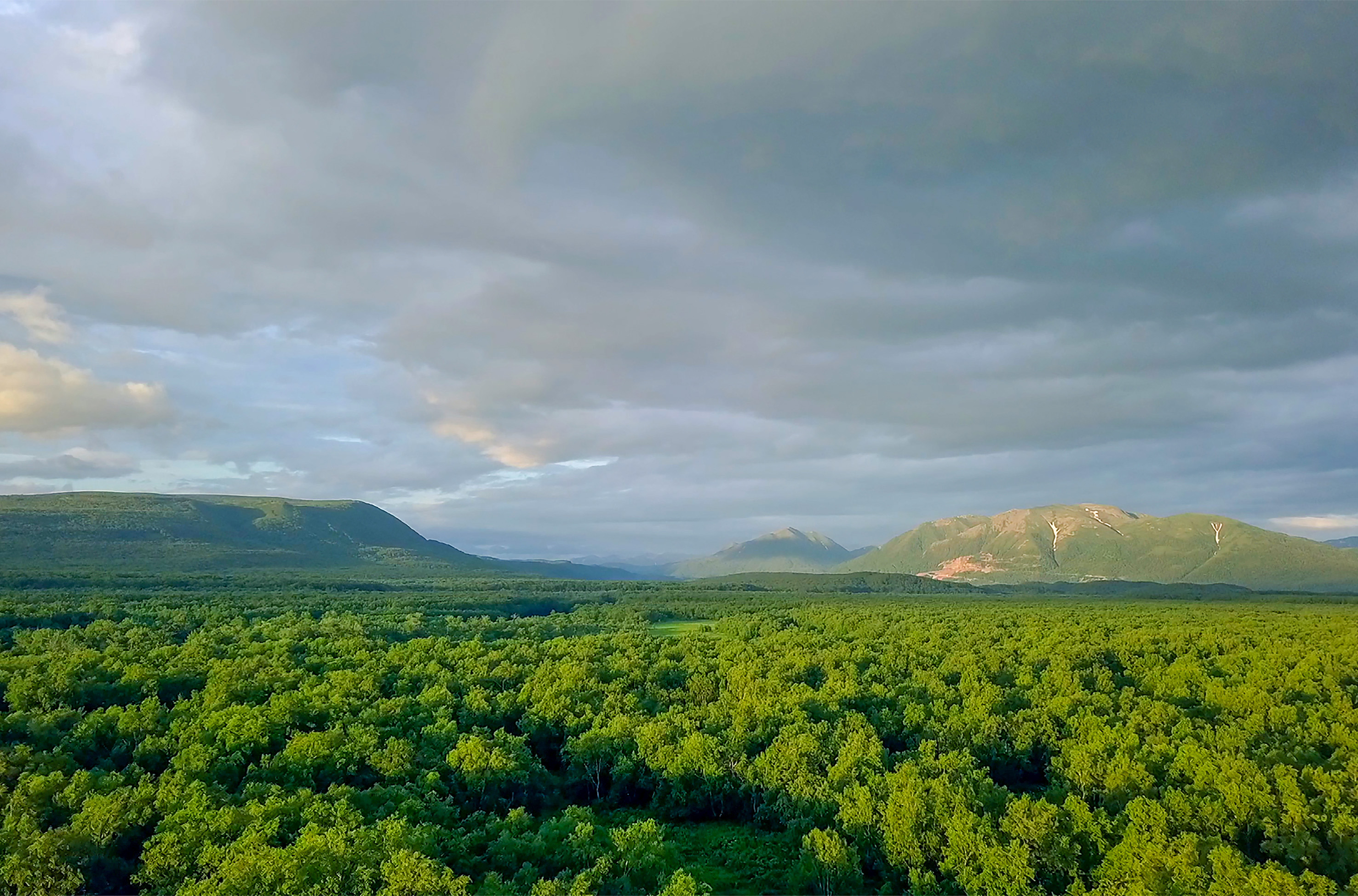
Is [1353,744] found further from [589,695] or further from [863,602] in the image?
[863,602]

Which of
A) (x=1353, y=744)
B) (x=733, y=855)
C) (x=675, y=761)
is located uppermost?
(x=1353, y=744)

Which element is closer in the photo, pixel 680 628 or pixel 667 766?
pixel 667 766

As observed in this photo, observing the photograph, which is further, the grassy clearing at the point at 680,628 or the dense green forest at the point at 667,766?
the grassy clearing at the point at 680,628

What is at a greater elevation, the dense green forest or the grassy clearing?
the dense green forest

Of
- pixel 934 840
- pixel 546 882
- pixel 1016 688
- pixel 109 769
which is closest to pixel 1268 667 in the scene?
pixel 1016 688

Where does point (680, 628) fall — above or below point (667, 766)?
below

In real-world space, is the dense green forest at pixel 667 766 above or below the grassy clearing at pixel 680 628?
above

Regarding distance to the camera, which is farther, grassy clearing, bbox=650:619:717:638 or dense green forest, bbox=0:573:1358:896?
grassy clearing, bbox=650:619:717:638

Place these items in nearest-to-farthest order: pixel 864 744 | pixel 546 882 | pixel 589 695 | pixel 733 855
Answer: pixel 546 882 < pixel 733 855 < pixel 864 744 < pixel 589 695
